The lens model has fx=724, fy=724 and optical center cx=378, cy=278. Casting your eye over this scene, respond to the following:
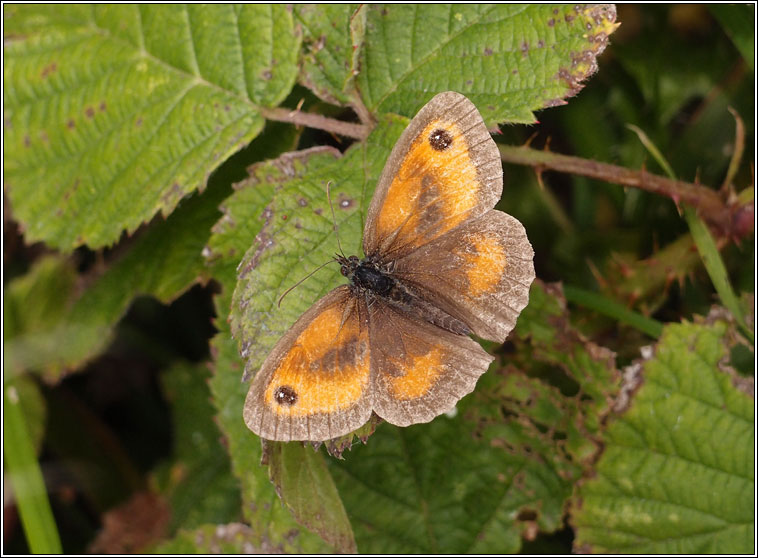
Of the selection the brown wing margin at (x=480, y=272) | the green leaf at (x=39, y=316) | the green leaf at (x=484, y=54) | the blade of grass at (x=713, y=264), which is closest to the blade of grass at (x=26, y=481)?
the green leaf at (x=39, y=316)

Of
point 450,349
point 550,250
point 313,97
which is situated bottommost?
point 550,250

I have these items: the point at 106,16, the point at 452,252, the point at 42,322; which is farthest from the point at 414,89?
the point at 42,322

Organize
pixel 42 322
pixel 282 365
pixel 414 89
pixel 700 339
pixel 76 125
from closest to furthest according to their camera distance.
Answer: pixel 282 365 → pixel 414 89 → pixel 700 339 → pixel 76 125 → pixel 42 322

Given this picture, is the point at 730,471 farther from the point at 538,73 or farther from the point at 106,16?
the point at 106,16

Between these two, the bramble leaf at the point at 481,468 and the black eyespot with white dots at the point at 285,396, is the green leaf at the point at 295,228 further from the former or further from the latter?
the bramble leaf at the point at 481,468

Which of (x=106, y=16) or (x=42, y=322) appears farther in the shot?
(x=42, y=322)

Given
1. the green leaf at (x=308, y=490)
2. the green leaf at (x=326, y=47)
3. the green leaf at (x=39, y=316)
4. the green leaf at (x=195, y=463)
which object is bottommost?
the green leaf at (x=195, y=463)

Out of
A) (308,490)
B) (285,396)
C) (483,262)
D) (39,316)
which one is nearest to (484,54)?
(483,262)
